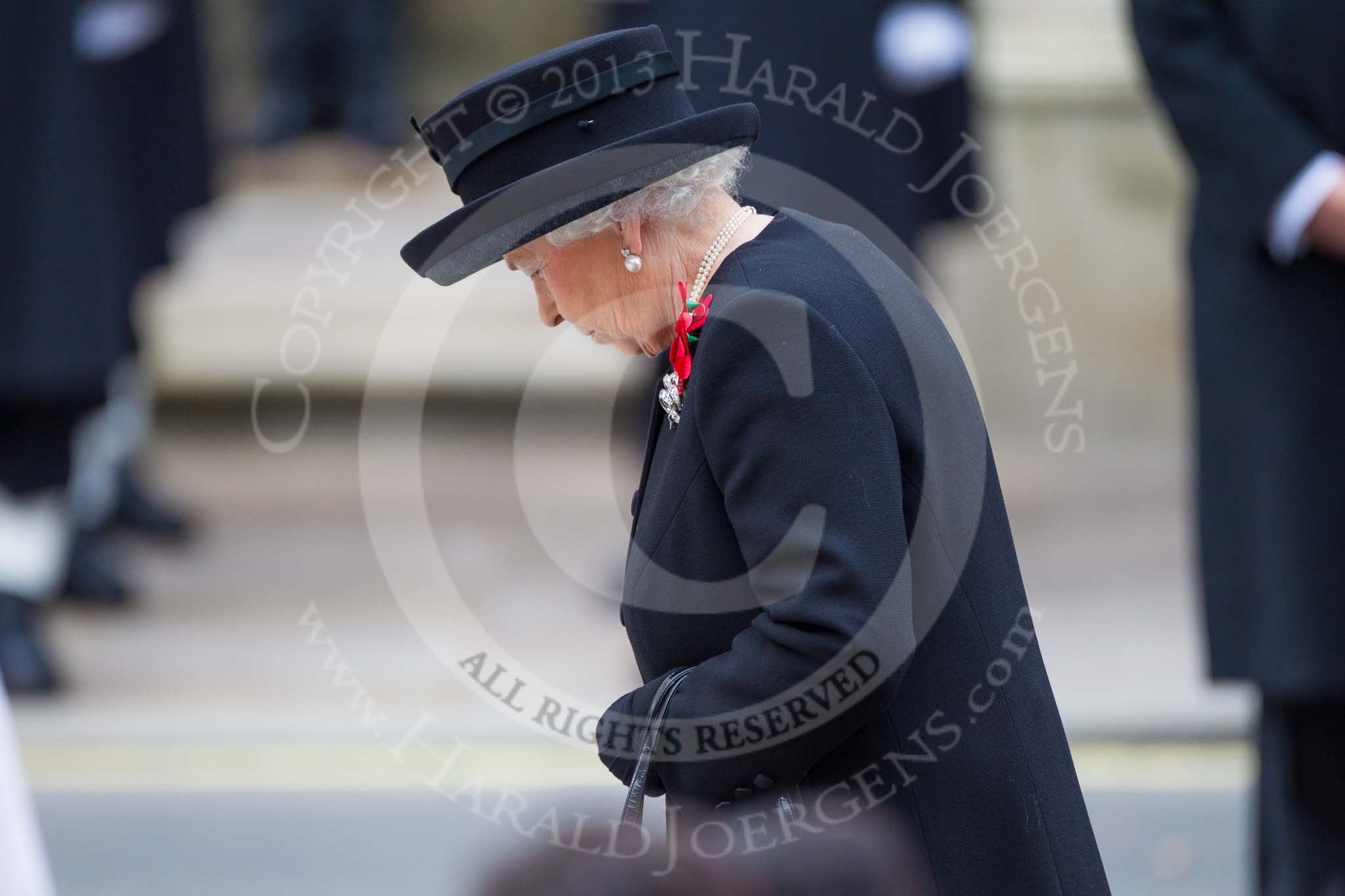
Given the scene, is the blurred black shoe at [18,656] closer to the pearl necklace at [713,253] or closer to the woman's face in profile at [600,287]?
the woman's face in profile at [600,287]

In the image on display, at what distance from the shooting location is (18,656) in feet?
14.4

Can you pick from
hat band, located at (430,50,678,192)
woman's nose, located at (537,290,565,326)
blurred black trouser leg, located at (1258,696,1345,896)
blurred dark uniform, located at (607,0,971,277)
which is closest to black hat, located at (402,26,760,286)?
hat band, located at (430,50,678,192)

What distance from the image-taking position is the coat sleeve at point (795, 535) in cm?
158

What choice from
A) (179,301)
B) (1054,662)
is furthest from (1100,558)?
(179,301)

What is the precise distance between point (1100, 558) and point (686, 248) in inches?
147

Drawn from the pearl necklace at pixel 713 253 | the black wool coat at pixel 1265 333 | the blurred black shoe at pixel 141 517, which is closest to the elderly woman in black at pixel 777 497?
the pearl necklace at pixel 713 253

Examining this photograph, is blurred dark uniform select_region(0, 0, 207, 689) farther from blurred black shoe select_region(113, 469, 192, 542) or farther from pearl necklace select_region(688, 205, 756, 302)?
pearl necklace select_region(688, 205, 756, 302)

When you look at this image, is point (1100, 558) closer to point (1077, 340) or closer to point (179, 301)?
point (1077, 340)

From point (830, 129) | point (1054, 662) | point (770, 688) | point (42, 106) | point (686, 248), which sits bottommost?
point (1054, 662)

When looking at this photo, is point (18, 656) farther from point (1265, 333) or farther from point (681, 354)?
point (681, 354)

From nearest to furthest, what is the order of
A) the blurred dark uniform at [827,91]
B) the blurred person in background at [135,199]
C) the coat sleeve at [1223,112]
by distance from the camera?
the coat sleeve at [1223,112] < the blurred dark uniform at [827,91] < the blurred person in background at [135,199]

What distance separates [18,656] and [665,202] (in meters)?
3.16

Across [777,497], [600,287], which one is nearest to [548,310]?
[600,287]

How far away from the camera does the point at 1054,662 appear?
454 centimetres
